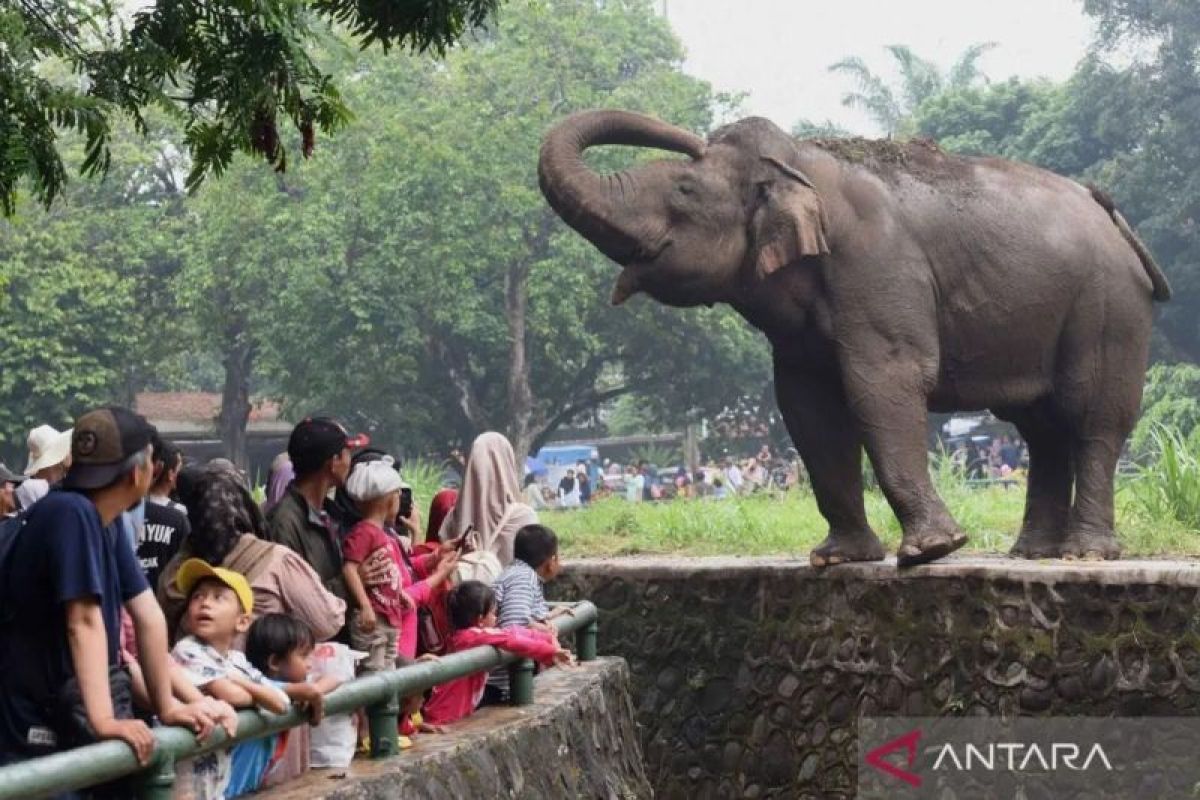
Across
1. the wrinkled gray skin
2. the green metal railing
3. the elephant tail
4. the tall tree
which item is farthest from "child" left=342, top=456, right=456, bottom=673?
the tall tree

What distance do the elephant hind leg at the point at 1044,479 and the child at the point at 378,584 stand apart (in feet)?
17.2

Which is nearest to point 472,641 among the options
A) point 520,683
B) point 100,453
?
point 520,683

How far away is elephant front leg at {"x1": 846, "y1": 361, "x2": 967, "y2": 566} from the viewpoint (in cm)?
1030

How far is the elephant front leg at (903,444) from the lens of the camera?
1030 centimetres

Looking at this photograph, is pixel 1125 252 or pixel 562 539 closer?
pixel 1125 252

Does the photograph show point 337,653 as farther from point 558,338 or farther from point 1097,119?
point 1097,119

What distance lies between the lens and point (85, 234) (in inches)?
1581

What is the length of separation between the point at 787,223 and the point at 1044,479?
2.46 metres

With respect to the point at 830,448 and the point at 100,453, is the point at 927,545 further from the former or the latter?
the point at 100,453

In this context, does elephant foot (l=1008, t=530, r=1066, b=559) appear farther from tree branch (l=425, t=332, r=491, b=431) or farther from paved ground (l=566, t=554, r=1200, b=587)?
tree branch (l=425, t=332, r=491, b=431)

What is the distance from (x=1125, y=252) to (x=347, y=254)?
27751mm

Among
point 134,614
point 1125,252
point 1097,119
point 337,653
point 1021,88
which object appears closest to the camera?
point 134,614

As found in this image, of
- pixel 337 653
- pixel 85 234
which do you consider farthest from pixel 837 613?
pixel 85 234

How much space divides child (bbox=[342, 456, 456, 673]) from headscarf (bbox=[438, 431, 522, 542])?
2049 millimetres
